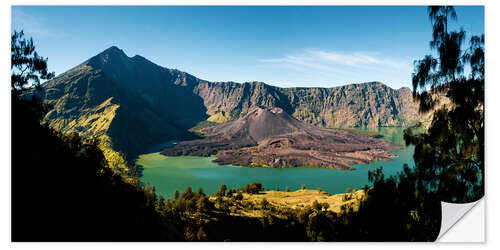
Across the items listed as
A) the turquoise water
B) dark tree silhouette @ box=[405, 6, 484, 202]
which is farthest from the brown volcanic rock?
dark tree silhouette @ box=[405, 6, 484, 202]

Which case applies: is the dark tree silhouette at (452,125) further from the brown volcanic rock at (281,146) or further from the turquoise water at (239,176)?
the brown volcanic rock at (281,146)

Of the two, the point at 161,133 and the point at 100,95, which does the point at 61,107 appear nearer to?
the point at 100,95

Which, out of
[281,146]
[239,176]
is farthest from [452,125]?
[281,146]

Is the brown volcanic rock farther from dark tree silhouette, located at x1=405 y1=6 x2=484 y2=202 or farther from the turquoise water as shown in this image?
dark tree silhouette, located at x1=405 y1=6 x2=484 y2=202

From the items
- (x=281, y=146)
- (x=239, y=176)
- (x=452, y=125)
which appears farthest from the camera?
(x=281, y=146)

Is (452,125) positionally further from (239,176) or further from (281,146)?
(281,146)

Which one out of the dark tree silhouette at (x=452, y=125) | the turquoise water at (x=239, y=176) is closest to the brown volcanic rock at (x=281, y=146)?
the turquoise water at (x=239, y=176)
